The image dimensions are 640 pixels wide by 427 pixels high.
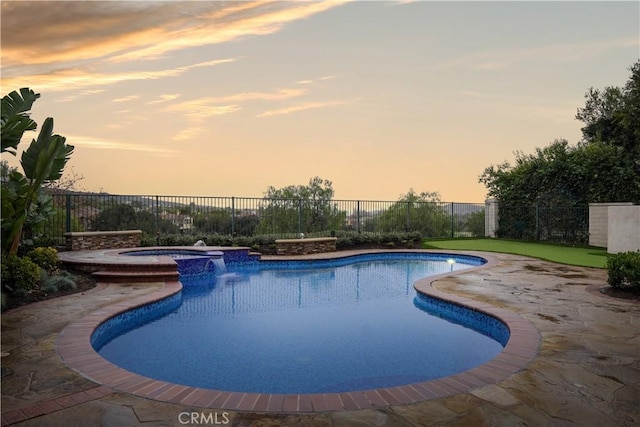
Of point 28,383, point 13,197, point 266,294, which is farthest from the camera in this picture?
point 266,294

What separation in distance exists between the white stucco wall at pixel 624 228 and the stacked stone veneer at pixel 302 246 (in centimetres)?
965

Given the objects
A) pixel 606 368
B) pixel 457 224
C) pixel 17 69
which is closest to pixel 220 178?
pixel 17 69

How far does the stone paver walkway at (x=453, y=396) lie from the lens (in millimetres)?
2961

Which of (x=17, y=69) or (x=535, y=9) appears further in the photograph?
(x=535, y=9)

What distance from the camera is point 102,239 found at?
46.8 feet

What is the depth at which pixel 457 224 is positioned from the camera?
23.5 meters

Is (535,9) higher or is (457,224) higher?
(535,9)

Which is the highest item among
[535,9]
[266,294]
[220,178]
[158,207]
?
[535,9]

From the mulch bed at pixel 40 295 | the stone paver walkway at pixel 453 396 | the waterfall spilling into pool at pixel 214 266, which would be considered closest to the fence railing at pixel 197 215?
the waterfall spilling into pool at pixel 214 266

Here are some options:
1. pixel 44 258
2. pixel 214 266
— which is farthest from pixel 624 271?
pixel 44 258

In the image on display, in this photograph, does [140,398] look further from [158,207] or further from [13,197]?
[158,207]

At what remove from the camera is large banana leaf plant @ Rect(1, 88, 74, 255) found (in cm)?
585

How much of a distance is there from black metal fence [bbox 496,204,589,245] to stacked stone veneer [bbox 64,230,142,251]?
17.0 m

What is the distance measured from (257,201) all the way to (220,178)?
11.2 feet
